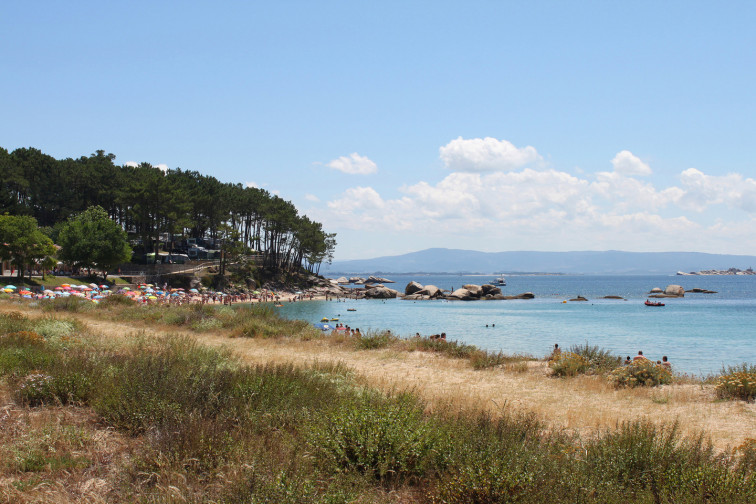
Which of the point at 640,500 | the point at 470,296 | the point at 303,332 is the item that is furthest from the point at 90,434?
the point at 470,296

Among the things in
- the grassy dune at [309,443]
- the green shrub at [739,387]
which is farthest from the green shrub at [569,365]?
the green shrub at [739,387]

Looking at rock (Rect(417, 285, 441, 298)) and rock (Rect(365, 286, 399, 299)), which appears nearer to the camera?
rock (Rect(417, 285, 441, 298))

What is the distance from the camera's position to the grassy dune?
176 inches

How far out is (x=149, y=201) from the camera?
7069 centimetres

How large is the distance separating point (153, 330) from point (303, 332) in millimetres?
6074

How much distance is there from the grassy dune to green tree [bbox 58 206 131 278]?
52330 millimetres

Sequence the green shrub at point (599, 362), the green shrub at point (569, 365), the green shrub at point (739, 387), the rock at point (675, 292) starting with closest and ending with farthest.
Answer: the green shrub at point (739, 387) → the green shrub at point (569, 365) → the green shrub at point (599, 362) → the rock at point (675, 292)

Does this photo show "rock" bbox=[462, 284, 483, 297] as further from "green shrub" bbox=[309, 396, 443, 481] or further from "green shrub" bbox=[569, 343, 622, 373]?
"green shrub" bbox=[309, 396, 443, 481]

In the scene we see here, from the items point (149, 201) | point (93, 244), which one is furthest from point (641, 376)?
point (149, 201)

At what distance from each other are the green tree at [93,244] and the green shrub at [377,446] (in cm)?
5959

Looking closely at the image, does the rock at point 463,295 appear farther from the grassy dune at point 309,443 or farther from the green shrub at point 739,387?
the grassy dune at point 309,443

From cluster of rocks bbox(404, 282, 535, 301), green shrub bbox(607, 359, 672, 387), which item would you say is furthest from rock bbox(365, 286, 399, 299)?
green shrub bbox(607, 359, 672, 387)

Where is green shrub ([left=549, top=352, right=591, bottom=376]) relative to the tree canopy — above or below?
below

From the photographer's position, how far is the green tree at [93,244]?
5609 cm
